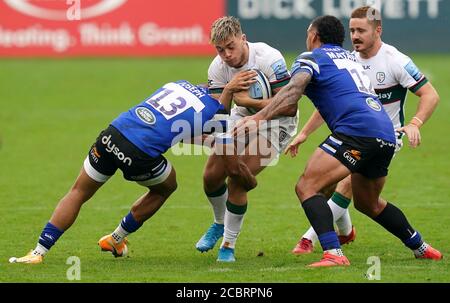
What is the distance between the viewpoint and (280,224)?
1209 centimetres

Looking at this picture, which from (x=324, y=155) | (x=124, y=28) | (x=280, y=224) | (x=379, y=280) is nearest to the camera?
(x=379, y=280)

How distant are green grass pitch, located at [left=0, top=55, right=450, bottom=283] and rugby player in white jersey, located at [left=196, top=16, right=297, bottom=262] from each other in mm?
320

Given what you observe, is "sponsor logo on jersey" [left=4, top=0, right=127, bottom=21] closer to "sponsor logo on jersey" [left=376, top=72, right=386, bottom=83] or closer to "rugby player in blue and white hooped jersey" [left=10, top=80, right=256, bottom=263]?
"sponsor logo on jersey" [left=376, top=72, right=386, bottom=83]

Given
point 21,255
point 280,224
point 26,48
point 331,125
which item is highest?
point 331,125

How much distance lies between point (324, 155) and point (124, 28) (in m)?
20.5

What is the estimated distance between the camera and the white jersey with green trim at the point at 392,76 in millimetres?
10398

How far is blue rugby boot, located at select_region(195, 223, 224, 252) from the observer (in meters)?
10.4

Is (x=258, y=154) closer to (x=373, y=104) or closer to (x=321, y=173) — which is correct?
(x=321, y=173)

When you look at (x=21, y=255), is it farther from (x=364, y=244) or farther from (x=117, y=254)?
(x=364, y=244)

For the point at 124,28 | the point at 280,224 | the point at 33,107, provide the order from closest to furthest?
the point at 280,224 < the point at 33,107 < the point at 124,28

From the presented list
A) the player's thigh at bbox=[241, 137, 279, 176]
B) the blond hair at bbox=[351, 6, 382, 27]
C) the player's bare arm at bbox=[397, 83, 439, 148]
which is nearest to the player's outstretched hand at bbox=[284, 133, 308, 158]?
the player's thigh at bbox=[241, 137, 279, 176]

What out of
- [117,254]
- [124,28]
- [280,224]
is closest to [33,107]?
[124,28]

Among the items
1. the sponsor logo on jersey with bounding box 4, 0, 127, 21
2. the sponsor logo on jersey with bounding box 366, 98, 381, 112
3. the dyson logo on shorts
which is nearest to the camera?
the sponsor logo on jersey with bounding box 366, 98, 381, 112

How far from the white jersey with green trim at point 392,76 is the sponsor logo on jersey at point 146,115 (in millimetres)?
2514
